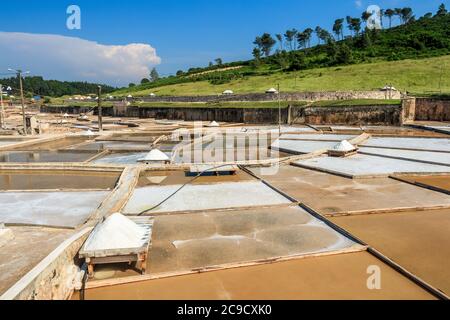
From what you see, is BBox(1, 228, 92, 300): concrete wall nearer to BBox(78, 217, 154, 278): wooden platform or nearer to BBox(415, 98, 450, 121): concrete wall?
BBox(78, 217, 154, 278): wooden platform

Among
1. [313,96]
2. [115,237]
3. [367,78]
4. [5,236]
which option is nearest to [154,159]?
[5,236]

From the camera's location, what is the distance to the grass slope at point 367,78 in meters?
41.3

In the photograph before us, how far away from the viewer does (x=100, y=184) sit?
12.6m

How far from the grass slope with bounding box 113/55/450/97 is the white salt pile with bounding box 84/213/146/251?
38.8 meters

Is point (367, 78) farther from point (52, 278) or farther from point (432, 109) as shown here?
point (52, 278)

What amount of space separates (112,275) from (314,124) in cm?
3063

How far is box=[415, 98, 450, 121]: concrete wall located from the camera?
32250 millimetres

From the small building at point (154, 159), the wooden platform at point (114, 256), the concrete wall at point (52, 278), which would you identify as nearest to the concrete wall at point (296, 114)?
the small building at point (154, 159)

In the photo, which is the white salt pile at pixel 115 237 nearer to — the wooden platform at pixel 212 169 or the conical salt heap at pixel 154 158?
the wooden platform at pixel 212 169

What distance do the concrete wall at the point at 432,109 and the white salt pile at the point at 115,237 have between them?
109ft

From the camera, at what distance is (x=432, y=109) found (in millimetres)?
33000

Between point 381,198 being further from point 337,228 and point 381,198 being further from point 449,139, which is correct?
point 449,139

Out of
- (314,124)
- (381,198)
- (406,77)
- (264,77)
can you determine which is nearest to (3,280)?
(381,198)

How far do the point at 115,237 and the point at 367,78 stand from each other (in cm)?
4329
